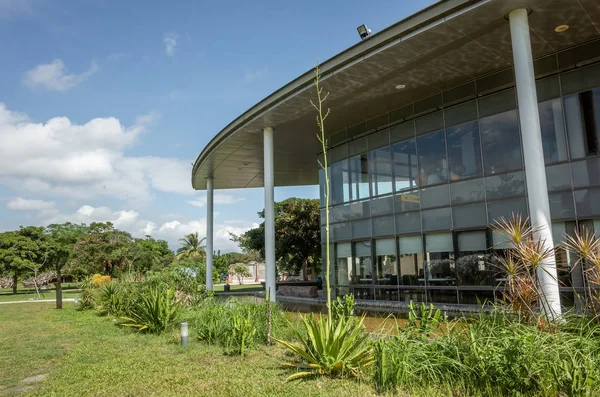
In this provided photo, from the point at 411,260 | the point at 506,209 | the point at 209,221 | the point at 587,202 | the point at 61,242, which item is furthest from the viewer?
the point at 61,242

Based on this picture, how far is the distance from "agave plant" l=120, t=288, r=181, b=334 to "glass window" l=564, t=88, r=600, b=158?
11.5 metres

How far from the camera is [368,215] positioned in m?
17.8

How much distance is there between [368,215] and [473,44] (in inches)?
315

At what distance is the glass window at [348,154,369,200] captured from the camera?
18.0m

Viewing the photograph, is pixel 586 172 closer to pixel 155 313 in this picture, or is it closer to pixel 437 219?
pixel 437 219

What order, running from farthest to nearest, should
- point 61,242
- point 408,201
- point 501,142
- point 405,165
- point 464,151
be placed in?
point 61,242 → point 405,165 → point 408,201 → point 464,151 → point 501,142

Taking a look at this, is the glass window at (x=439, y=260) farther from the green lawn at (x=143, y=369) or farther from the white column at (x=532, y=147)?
the green lawn at (x=143, y=369)

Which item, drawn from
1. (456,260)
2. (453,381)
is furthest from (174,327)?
(456,260)

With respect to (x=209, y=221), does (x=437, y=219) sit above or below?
below

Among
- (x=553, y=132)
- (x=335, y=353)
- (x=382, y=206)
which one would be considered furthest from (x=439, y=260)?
(x=335, y=353)

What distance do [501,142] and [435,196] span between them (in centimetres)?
282

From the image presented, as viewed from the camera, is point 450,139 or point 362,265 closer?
point 450,139

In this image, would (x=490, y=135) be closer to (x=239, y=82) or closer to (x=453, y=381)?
(x=239, y=82)

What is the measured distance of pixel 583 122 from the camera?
11.7 m
